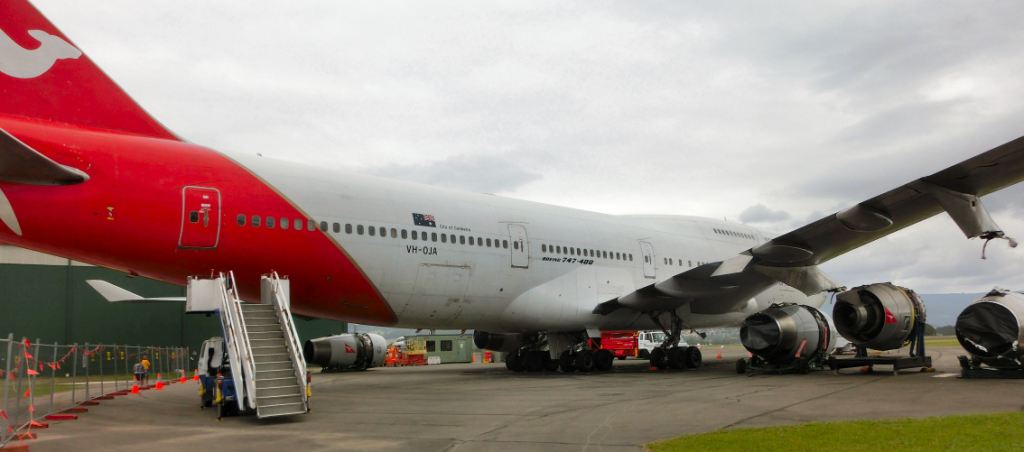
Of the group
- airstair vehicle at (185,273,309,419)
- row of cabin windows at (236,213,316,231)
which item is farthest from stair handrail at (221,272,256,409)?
row of cabin windows at (236,213,316,231)

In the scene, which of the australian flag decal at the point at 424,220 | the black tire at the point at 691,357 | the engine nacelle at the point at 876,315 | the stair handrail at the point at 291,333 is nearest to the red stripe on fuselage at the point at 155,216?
the stair handrail at the point at 291,333

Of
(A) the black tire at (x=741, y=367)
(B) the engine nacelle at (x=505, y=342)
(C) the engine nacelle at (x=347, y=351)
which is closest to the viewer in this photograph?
(A) the black tire at (x=741, y=367)

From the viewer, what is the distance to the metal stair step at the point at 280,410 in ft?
32.3

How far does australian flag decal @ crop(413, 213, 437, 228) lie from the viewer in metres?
15.1

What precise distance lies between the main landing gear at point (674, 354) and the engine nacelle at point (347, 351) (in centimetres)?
986

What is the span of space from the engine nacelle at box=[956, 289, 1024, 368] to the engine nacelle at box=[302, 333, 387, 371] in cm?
1684

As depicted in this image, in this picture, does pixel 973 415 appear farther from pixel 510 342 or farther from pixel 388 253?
pixel 510 342

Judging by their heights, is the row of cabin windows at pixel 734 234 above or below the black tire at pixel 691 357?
above

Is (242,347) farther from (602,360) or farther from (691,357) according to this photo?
(691,357)

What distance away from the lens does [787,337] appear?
1636 centimetres

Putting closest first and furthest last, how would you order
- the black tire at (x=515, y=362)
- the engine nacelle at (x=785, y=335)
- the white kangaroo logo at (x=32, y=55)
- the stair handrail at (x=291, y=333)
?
1. the stair handrail at (x=291, y=333)
2. the white kangaroo logo at (x=32, y=55)
3. the engine nacelle at (x=785, y=335)
4. the black tire at (x=515, y=362)

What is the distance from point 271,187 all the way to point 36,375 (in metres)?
4.53

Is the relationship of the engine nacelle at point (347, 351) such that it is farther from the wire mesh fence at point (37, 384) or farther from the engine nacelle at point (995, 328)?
the engine nacelle at point (995, 328)

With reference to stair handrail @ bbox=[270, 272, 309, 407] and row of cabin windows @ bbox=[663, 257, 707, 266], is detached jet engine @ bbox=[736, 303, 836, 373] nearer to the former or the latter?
row of cabin windows @ bbox=[663, 257, 707, 266]
